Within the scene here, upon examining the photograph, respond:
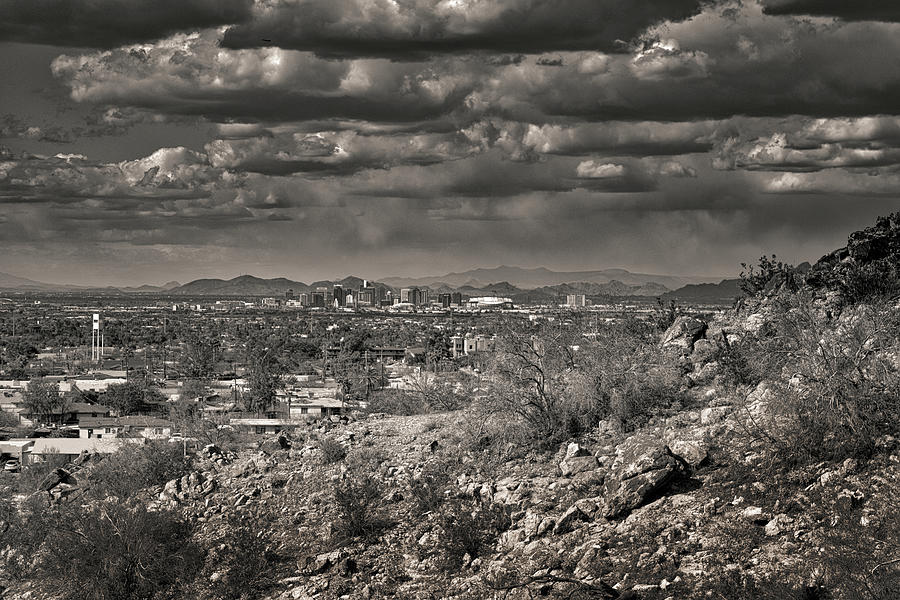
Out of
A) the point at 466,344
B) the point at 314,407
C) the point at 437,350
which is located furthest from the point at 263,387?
the point at 437,350

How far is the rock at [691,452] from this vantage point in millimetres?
10984

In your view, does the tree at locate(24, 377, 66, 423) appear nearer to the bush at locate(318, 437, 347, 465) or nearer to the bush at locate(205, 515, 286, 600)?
the bush at locate(318, 437, 347, 465)

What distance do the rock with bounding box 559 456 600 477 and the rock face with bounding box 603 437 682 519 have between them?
1.86 feet

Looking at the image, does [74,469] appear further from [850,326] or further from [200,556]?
[850,326]

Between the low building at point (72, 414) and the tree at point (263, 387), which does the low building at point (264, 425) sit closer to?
the tree at point (263, 387)

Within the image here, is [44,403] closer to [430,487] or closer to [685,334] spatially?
[685,334]

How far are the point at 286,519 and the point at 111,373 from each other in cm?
6040

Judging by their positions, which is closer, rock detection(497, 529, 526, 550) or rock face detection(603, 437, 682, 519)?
rock face detection(603, 437, 682, 519)

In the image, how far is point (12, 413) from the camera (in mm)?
45500

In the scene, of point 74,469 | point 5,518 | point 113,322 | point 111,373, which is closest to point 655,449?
point 5,518

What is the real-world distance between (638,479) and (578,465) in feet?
4.93

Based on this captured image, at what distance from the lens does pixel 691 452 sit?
11.1 metres

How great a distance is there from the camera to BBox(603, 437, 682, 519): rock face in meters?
10.3

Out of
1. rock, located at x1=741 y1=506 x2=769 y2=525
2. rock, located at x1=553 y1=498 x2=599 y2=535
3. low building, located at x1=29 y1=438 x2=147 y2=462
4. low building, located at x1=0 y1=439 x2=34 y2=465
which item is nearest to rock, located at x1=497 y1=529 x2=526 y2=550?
rock, located at x1=553 y1=498 x2=599 y2=535
